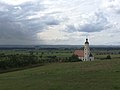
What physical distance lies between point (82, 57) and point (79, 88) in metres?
78.1

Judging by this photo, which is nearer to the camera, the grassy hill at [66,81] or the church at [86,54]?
the grassy hill at [66,81]

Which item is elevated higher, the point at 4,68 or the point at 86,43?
the point at 86,43

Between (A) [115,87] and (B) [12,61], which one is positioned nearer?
(A) [115,87]

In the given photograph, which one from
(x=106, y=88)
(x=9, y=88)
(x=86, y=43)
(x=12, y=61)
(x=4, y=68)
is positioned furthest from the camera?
(x=86, y=43)

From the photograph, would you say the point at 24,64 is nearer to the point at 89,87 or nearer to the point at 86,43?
the point at 86,43

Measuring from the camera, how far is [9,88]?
76.0 ft

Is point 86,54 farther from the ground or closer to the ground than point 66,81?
farther from the ground

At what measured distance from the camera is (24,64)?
245 feet

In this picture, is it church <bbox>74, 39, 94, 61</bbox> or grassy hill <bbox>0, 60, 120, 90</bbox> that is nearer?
grassy hill <bbox>0, 60, 120, 90</bbox>

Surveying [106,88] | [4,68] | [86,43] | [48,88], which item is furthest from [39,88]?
[86,43]

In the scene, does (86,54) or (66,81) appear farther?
(86,54)

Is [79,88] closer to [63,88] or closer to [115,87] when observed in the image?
[63,88]

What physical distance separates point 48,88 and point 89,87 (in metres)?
3.43

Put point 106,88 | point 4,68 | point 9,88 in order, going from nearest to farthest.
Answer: point 106,88, point 9,88, point 4,68
